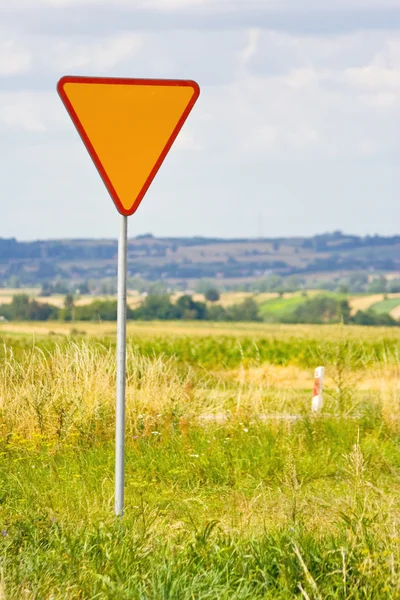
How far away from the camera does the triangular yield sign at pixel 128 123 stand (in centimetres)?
736

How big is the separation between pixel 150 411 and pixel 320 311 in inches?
5007

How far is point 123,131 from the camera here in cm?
745

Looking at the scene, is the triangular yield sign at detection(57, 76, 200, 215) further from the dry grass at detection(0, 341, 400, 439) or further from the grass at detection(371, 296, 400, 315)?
the grass at detection(371, 296, 400, 315)

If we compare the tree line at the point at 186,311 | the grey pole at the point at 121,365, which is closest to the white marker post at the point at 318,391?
the grey pole at the point at 121,365

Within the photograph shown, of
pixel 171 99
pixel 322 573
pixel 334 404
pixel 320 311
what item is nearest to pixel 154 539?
pixel 322 573

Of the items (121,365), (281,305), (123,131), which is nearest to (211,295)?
(281,305)

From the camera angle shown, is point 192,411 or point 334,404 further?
point 334,404

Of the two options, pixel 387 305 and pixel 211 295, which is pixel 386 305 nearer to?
pixel 387 305

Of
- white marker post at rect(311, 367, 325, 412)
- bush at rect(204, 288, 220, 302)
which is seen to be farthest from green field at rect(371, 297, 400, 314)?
white marker post at rect(311, 367, 325, 412)

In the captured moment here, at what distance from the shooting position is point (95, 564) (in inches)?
248

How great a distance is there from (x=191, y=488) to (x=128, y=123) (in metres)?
3.85

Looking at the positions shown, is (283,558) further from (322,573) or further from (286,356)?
(286,356)

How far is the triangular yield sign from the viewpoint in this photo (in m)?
7.36

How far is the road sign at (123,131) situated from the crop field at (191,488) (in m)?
0.85
